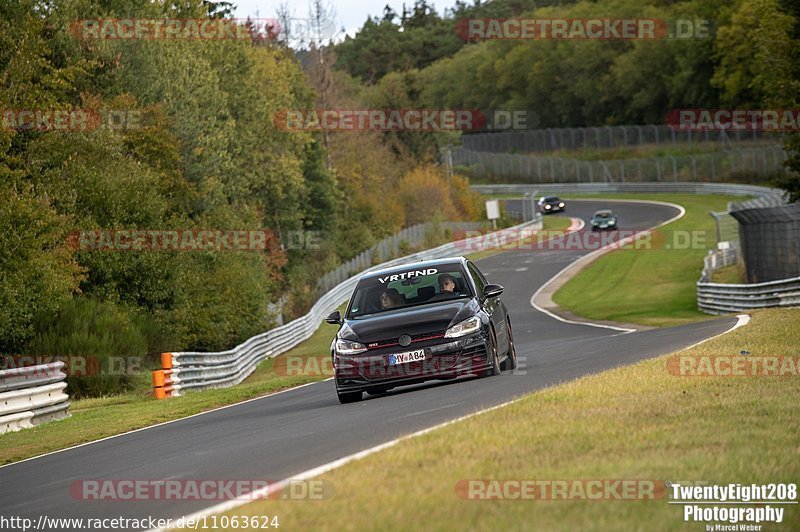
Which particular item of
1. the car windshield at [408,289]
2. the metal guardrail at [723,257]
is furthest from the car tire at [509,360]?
the metal guardrail at [723,257]

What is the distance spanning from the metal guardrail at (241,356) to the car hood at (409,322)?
401 inches

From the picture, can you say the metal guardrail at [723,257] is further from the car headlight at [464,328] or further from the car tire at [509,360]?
the car headlight at [464,328]

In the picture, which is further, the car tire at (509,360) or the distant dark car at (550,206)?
the distant dark car at (550,206)

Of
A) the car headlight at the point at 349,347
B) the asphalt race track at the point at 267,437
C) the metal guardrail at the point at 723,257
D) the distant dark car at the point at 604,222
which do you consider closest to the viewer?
the asphalt race track at the point at 267,437

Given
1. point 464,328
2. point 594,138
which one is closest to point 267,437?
point 464,328

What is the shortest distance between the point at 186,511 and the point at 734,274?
38865mm

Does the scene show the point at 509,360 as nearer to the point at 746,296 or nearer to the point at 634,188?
the point at 746,296

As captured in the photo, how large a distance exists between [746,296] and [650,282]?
57.3 ft

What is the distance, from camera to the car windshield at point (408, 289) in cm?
1581

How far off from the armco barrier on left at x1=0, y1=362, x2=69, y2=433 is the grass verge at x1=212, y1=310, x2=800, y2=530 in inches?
392

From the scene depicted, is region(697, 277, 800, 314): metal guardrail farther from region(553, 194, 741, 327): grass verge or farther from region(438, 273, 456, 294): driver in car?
region(438, 273, 456, 294): driver in car

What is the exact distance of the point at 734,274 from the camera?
44062mm

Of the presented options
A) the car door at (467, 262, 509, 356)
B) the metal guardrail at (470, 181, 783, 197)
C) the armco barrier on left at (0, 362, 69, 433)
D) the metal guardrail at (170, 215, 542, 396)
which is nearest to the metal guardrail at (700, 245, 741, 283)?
the metal guardrail at (170, 215, 542, 396)

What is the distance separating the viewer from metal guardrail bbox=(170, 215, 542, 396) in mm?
25547
